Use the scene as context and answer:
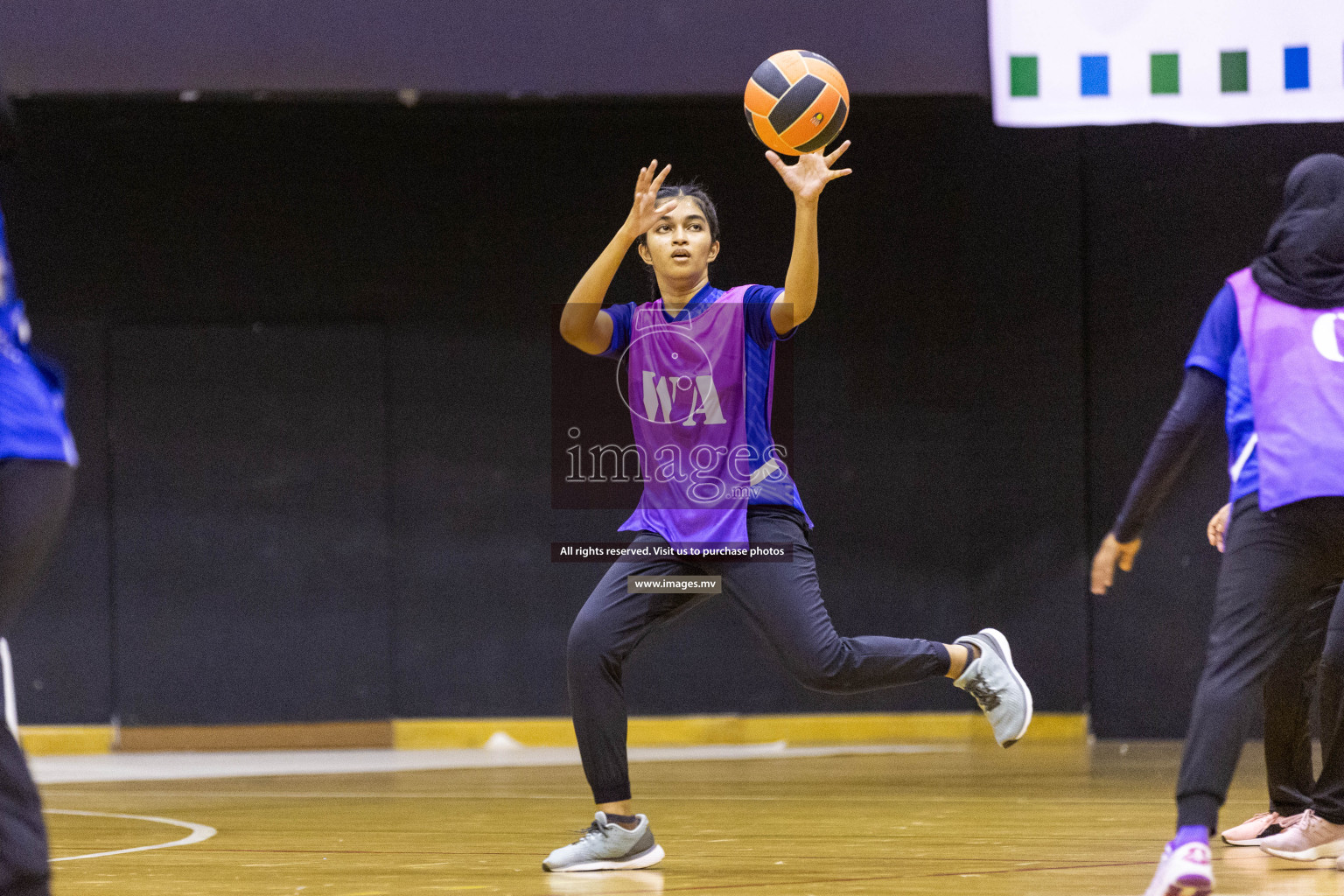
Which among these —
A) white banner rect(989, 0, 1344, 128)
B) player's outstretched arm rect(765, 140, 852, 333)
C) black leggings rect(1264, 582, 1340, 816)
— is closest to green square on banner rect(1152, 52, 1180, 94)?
white banner rect(989, 0, 1344, 128)

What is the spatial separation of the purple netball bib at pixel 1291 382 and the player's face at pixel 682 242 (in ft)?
4.79

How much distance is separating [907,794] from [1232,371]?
306 cm

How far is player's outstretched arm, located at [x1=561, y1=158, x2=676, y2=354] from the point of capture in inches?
155

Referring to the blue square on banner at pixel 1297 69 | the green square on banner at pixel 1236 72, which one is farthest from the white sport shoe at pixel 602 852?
the blue square on banner at pixel 1297 69

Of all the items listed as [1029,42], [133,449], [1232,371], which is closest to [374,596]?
[133,449]

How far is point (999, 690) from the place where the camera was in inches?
158

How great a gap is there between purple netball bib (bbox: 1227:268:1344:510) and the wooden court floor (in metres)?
1.10

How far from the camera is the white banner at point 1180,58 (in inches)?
268

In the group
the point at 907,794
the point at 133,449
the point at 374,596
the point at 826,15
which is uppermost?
the point at 826,15

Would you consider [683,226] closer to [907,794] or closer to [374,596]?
[907,794]

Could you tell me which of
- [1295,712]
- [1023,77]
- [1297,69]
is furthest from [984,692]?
[1297,69]

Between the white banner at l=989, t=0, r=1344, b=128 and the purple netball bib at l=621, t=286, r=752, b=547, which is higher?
the white banner at l=989, t=0, r=1344, b=128

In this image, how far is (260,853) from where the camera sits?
452 cm

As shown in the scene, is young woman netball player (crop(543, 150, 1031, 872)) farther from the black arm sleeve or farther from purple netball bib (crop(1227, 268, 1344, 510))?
purple netball bib (crop(1227, 268, 1344, 510))
